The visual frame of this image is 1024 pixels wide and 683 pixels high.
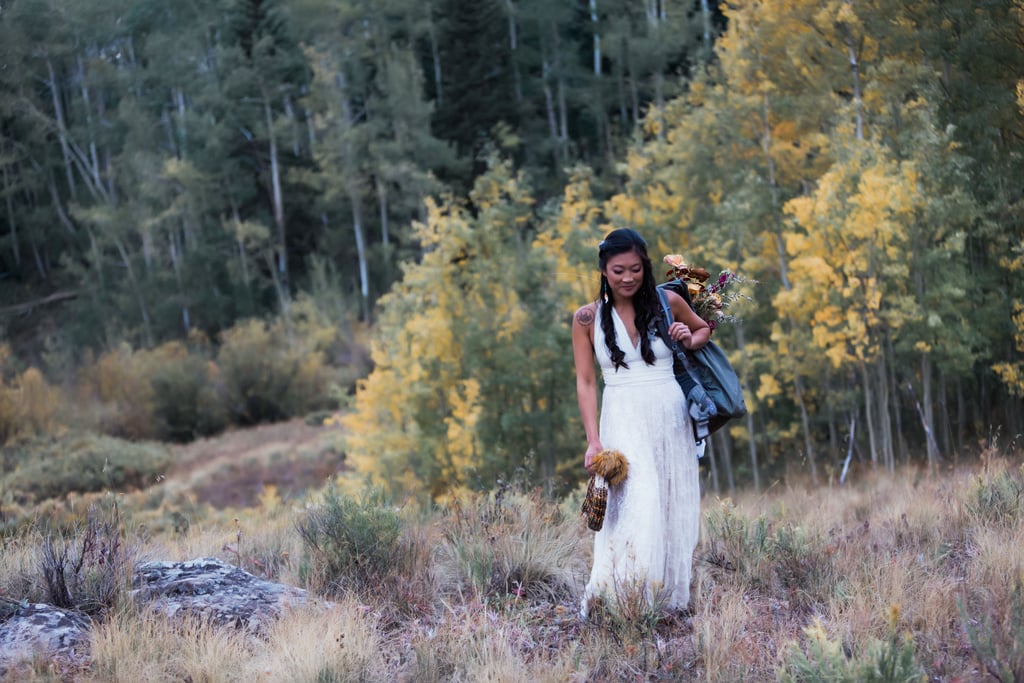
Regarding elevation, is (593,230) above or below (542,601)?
above

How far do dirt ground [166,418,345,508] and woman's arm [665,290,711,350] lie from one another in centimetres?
1624

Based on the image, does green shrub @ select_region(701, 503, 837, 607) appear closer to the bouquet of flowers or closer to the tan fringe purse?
the tan fringe purse

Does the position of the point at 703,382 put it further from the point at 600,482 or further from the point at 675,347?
the point at 600,482

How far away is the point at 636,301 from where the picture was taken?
3.81 metres

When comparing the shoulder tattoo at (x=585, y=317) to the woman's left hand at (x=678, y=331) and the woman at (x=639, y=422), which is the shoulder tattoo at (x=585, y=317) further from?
the woman's left hand at (x=678, y=331)

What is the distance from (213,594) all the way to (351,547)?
744 mm

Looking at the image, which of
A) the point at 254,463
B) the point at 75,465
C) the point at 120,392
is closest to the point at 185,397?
the point at 120,392

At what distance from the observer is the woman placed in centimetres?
371

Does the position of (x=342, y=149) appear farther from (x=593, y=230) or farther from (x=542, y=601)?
(x=542, y=601)

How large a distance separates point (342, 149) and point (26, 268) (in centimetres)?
1668

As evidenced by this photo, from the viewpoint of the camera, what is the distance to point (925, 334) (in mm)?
9219

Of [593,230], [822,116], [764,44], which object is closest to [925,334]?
[822,116]

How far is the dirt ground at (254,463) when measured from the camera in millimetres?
20172

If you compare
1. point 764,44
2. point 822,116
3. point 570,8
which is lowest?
point 822,116
